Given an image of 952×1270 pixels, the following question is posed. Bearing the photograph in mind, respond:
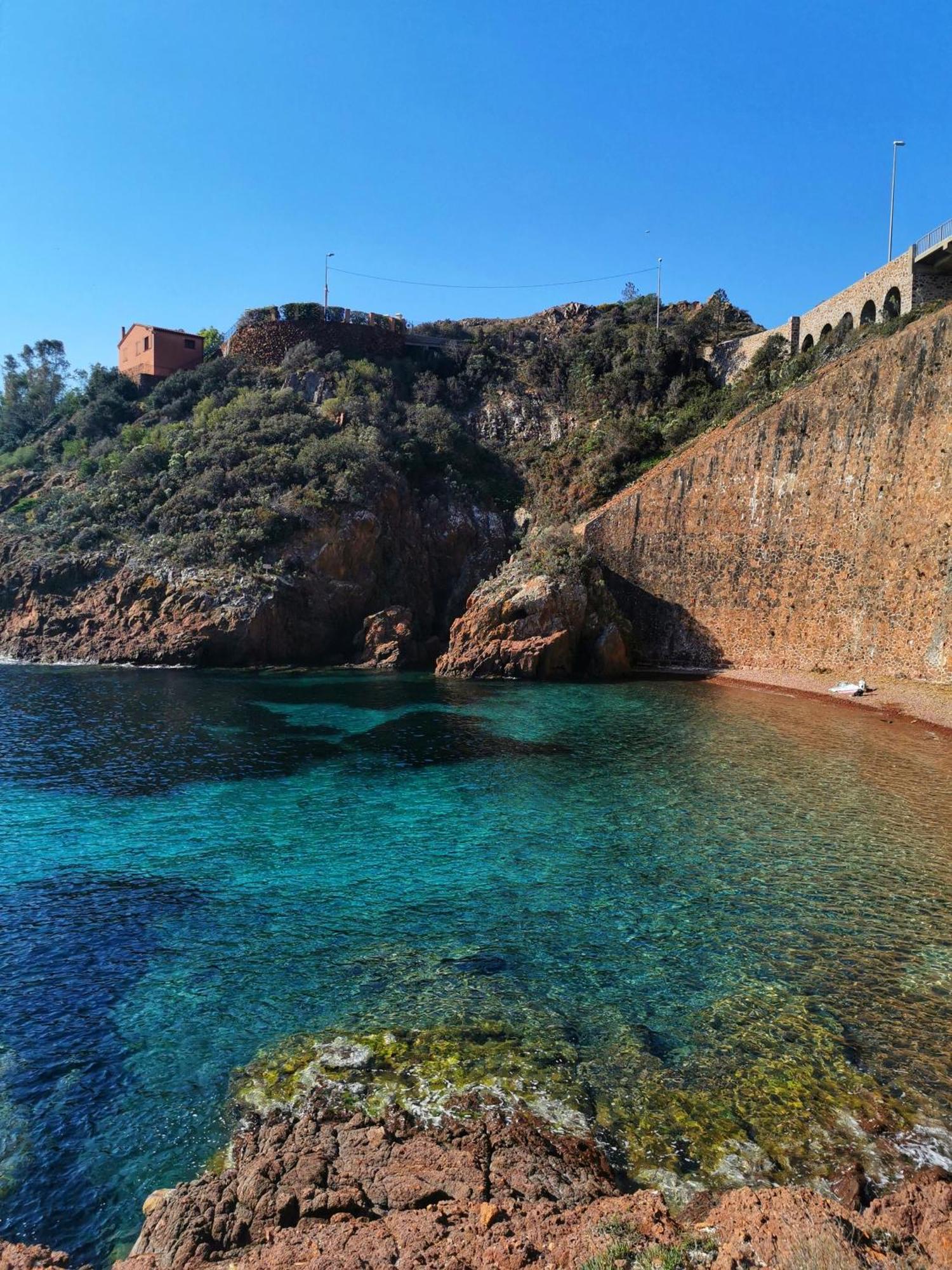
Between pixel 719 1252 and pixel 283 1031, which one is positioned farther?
pixel 283 1031

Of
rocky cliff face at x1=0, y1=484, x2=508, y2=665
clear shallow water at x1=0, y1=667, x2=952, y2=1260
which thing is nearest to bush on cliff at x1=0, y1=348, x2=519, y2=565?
rocky cliff face at x1=0, y1=484, x2=508, y2=665

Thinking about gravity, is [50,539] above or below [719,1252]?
above

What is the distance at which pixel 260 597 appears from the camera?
108ft

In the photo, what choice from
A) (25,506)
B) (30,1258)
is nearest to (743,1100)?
(30,1258)

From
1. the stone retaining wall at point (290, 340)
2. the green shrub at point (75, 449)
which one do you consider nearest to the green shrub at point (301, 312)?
the stone retaining wall at point (290, 340)

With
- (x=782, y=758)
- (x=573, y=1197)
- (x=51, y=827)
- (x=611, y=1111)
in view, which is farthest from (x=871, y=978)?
(x=51, y=827)

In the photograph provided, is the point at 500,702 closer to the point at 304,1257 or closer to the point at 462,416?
the point at 304,1257

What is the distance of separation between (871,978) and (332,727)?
49.7ft

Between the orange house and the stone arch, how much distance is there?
39109 mm

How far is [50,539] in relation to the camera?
123 feet

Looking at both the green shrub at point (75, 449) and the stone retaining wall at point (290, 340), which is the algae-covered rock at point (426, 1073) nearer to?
the stone retaining wall at point (290, 340)

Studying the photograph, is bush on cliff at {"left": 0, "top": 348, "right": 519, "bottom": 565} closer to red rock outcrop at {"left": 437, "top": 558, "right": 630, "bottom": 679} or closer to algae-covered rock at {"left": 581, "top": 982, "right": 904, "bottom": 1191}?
red rock outcrop at {"left": 437, "top": 558, "right": 630, "bottom": 679}

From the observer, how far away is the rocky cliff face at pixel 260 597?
32.7m

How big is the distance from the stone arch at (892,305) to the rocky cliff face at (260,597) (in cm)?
1899
